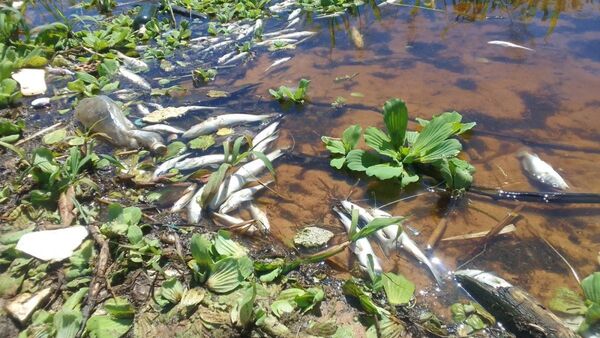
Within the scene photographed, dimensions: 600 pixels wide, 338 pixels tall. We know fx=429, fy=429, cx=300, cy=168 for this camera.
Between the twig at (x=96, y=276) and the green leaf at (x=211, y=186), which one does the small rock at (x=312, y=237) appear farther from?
the twig at (x=96, y=276)

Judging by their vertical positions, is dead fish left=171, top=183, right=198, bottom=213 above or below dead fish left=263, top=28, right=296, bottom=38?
below

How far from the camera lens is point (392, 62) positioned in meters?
4.72

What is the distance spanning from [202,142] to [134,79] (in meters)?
1.60

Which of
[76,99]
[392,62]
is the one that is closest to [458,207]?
[392,62]

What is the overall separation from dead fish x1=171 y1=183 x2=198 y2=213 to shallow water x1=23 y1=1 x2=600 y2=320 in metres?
0.51

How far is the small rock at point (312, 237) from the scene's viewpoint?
2695 millimetres

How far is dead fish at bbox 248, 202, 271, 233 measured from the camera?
2.85 metres

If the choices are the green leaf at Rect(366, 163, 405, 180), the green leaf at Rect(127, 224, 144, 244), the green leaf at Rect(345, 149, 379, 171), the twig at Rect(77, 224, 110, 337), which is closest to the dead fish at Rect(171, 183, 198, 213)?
the green leaf at Rect(127, 224, 144, 244)

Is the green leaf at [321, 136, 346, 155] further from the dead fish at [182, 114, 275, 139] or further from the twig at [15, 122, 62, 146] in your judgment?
the twig at [15, 122, 62, 146]

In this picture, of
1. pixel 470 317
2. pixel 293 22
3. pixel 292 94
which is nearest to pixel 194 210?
pixel 292 94

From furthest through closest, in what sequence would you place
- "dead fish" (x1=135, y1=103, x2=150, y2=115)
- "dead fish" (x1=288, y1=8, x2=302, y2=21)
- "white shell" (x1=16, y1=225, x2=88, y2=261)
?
"dead fish" (x1=288, y1=8, x2=302, y2=21) → "dead fish" (x1=135, y1=103, x2=150, y2=115) → "white shell" (x1=16, y1=225, x2=88, y2=261)

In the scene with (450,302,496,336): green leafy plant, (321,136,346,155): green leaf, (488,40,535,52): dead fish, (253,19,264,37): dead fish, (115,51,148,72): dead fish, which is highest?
(253,19,264,37): dead fish

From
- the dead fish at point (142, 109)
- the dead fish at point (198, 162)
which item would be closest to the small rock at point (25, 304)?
the dead fish at point (198, 162)

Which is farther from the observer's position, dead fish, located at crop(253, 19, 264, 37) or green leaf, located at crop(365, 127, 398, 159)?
dead fish, located at crop(253, 19, 264, 37)
